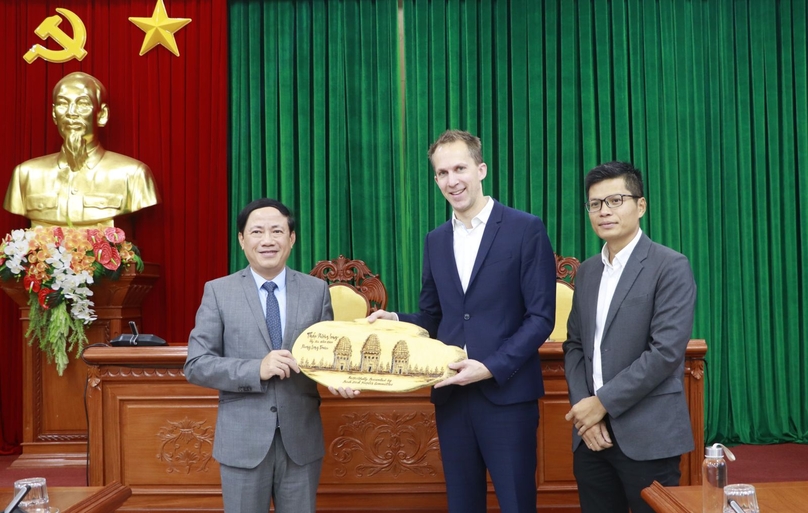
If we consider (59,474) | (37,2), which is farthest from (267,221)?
(37,2)

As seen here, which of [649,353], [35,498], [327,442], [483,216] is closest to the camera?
[35,498]

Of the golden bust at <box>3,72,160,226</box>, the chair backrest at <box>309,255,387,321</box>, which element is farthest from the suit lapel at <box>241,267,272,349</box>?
the golden bust at <box>3,72,160,226</box>

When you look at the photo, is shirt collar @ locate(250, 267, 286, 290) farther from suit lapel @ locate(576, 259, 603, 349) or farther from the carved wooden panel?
the carved wooden panel

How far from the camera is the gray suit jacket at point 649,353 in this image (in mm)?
1694

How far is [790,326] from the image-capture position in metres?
4.50

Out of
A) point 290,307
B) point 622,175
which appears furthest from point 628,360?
point 290,307

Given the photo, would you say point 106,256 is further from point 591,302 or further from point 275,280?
point 591,302

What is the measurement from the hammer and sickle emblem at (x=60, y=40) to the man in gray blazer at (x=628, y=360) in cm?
403

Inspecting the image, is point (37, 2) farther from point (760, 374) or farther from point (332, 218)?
point (760, 374)

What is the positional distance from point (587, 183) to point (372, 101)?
301cm

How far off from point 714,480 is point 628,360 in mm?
551

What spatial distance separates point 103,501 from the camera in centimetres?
142

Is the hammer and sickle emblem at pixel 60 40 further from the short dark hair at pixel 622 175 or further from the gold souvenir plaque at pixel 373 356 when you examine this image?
the short dark hair at pixel 622 175

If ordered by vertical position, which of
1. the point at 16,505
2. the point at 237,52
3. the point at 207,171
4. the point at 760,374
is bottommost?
the point at 760,374
